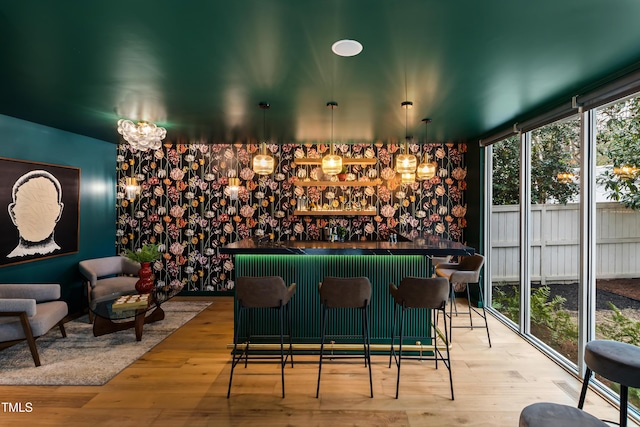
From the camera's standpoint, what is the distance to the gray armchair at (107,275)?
15.4 ft

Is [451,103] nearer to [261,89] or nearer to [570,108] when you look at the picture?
[570,108]

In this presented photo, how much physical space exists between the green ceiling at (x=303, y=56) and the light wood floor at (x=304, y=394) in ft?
8.76

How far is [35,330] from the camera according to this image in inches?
132

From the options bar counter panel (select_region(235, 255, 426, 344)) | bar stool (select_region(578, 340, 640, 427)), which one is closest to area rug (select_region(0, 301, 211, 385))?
bar counter panel (select_region(235, 255, 426, 344))

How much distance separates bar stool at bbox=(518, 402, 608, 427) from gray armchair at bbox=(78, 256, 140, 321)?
477cm

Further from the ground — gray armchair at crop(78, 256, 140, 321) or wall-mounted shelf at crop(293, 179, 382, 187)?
wall-mounted shelf at crop(293, 179, 382, 187)

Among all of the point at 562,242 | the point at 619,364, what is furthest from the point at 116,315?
the point at 562,242

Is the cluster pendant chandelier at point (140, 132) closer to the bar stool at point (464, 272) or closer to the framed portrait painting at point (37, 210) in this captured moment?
the framed portrait painting at point (37, 210)

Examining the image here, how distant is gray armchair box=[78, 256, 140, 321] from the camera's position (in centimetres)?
469

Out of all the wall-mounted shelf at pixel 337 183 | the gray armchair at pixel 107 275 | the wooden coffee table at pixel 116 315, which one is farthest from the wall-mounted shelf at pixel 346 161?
the gray armchair at pixel 107 275

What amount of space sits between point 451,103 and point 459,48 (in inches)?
52.6

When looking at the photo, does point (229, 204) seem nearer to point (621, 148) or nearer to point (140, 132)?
point (140, 132)

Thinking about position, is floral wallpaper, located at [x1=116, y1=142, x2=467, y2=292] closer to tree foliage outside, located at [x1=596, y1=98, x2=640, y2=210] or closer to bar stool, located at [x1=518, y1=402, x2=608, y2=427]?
tree foliage outside, located at [x1=596, y1=98, x2=640, y2=210]

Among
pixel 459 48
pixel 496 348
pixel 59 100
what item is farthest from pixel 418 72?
pixel 59 100
